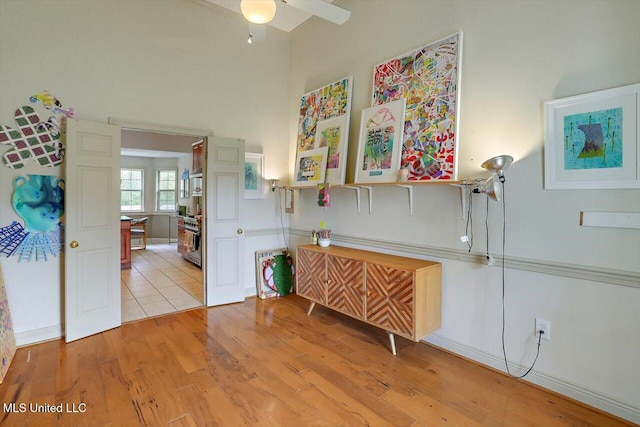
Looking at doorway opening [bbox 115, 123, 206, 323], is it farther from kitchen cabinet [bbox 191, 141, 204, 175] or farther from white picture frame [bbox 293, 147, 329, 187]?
white picture frame [bbox 293, 147, 329, 187]

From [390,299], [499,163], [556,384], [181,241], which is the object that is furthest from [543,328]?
[181,241]

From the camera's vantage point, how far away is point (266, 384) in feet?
7.59

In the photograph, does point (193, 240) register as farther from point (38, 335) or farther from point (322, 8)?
point (322, 8)

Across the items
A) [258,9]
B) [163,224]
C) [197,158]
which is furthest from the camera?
[163,224]

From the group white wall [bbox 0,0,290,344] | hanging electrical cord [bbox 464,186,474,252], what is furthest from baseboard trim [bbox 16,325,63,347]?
hanging electrical cord [bbox 464,186,474,252]

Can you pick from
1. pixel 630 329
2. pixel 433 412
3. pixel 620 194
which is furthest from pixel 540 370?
pixel 620 194

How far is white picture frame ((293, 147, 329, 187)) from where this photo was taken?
12.6ft

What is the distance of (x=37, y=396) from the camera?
2.15 meters

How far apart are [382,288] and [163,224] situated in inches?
343

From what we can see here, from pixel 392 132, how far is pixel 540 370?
2275 millimetres

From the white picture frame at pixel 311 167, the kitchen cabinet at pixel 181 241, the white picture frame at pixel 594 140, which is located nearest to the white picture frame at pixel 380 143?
the white picture frame at pixel 311 167

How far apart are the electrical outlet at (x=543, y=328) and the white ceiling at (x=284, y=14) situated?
13.3 ft

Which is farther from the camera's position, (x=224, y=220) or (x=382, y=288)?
(x=224, y=220)

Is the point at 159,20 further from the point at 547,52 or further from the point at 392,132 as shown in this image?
the point at 547,52
